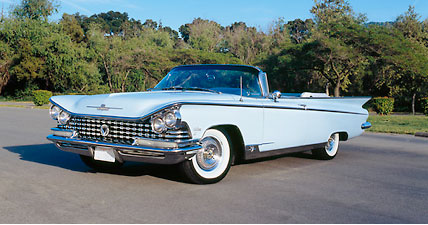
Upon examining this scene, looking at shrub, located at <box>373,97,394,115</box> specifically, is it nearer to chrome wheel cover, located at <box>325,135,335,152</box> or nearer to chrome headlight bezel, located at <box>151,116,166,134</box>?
chrome wheel cover, located at <box>325,135,335,152</box>

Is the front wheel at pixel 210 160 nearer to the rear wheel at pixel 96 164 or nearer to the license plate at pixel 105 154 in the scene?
the license plate at pixel 105 154

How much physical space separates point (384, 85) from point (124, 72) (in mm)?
30463

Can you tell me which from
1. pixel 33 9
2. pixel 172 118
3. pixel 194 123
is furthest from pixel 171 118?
pixel 33 9

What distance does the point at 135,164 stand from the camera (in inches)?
287

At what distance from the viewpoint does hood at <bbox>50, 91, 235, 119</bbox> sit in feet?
17.5

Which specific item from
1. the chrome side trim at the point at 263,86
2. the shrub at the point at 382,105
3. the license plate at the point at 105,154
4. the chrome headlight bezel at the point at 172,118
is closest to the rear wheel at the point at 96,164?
the license plate at the point at 105,154

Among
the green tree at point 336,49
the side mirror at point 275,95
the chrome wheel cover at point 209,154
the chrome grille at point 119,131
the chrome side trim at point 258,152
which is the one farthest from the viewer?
the green tree at point 336,49

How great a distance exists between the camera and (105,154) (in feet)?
18.4

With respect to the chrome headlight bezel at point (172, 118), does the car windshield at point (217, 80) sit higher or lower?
higher

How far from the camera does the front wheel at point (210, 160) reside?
5.68 meters

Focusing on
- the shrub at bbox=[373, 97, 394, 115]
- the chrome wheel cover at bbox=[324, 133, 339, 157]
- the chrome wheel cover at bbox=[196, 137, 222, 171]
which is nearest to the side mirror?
the chrome wheel cover at bbox=[196, 137, 222, 171]

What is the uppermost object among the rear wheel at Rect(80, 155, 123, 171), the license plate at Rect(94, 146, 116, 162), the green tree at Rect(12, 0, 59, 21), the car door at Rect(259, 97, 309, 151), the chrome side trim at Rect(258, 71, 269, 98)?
the green tree at Rect(12, 0, 59, 21)

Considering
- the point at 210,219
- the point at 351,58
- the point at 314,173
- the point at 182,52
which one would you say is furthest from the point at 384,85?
the point at 210,219

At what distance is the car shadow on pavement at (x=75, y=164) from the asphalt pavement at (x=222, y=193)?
0.02 metres
